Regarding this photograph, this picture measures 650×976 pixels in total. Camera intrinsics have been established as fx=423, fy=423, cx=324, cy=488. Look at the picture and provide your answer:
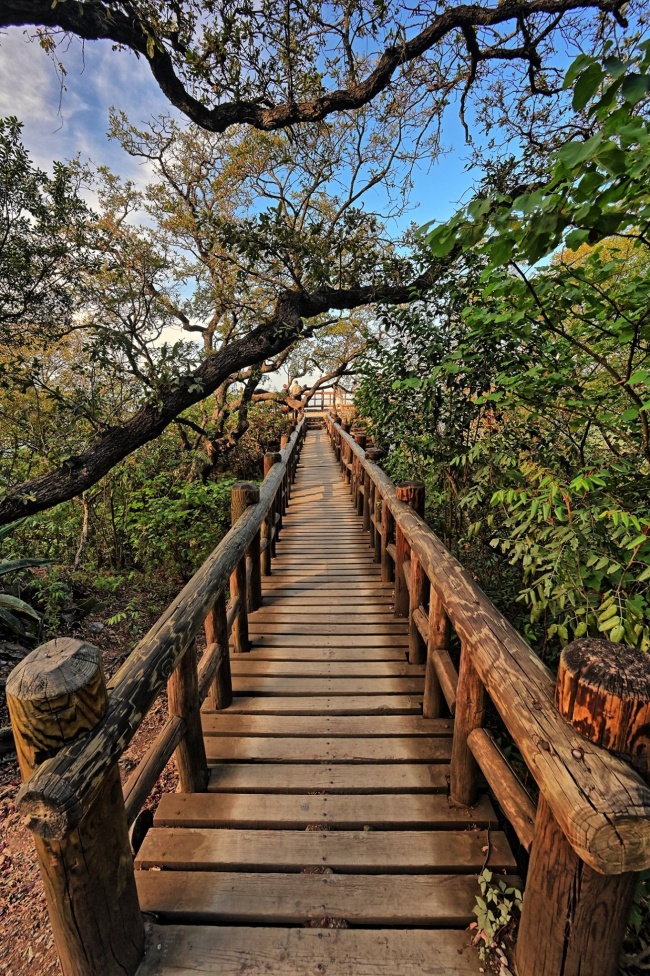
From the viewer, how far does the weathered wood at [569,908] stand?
1.01m

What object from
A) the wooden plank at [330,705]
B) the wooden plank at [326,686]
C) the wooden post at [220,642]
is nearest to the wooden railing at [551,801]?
the wooden plank at [330,705]

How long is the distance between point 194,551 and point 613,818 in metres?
6.18

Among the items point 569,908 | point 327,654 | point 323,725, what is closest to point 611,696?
point 569,908

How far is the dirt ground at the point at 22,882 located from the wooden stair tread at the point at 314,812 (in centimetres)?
72

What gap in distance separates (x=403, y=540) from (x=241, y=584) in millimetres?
1329

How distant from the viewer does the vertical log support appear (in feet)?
7.51

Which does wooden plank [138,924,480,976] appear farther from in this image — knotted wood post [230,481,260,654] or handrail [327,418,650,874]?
knotted wood post [230,481,260,654]

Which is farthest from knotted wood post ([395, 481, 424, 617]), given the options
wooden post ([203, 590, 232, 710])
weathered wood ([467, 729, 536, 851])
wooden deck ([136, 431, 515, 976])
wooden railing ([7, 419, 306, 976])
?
wooden railing ([7, 419, 306, 976])

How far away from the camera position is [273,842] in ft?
5.63

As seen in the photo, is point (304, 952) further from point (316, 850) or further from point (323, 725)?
point (323, 725)

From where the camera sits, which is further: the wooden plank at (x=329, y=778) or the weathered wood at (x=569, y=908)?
the wooden plank at (x=329, y=778)

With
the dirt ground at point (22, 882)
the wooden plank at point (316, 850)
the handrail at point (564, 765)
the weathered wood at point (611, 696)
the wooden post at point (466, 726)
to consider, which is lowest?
the dirt ground at point (22, 882)

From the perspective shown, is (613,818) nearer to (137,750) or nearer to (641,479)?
(641,479)

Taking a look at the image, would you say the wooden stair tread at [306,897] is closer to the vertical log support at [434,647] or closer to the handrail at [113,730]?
the handrail at [113,730]
